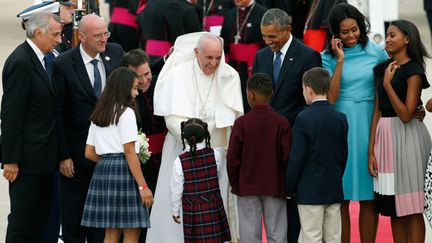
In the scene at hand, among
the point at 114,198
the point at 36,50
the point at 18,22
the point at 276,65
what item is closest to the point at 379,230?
the point at 276,65

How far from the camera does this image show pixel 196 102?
9.18 metres

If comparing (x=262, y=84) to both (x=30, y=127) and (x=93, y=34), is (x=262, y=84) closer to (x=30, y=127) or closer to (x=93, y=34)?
(x=93, y=34)

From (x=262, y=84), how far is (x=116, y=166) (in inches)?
42.2

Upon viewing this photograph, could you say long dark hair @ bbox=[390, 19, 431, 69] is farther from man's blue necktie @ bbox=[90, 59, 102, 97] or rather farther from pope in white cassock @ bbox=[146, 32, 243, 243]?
man's blue necktie @ bbox=[90, 59, 102, 97]

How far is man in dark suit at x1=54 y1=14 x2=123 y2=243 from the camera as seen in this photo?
9.05m

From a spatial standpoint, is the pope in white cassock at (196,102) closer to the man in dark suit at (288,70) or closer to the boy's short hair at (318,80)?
the man in dark suit at (288,70)

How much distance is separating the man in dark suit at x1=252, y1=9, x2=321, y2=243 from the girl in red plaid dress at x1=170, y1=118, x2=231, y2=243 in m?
0.60

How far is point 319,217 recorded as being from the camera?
28.3ft

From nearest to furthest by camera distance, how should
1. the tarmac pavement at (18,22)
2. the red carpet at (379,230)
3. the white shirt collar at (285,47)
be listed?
the white shirt collar at (285,47) < the red carpet at (379,230) < the tarmac pavement at (18,22)

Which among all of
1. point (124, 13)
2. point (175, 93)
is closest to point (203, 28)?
point (124, 13)

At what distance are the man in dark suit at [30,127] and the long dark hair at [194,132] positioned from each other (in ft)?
2.95

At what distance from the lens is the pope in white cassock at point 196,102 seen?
29.8 ft

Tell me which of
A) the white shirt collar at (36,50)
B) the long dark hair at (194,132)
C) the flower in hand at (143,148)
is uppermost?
the white shirt collar at (36,50)

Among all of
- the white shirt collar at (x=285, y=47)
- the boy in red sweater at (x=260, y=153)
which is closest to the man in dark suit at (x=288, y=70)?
the white shirt collar at (x=285, y=47)
